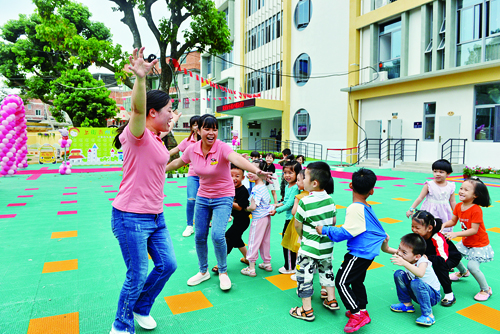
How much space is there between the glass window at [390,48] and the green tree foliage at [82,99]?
17327 mm

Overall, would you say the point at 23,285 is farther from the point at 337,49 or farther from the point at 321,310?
the point at 337,49

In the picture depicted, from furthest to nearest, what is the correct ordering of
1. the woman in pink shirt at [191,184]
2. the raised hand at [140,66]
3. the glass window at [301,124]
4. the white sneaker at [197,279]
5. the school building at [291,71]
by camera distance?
the glass window at [301,124], the school building at [291,71], the woman in pink shirt at [191,184], the white sneaker at [197,279], the raised hand at [140,66]

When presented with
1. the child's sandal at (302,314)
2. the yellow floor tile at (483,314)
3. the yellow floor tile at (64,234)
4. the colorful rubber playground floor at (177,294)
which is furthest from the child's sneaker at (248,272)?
the yellow floor tile at (64,234)

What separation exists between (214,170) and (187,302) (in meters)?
1.15

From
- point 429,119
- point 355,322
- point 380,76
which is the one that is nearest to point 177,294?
point 355,322

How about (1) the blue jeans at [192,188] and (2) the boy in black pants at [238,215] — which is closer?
(2) the boy in black pants at [238,215]

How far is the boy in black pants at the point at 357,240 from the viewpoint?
2402 millimetres

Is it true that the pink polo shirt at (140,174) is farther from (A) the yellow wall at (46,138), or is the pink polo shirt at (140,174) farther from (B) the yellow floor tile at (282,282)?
(A) the yellow wall at (46,138)

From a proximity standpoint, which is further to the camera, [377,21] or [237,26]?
[237,26]

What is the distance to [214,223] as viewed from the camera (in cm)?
311

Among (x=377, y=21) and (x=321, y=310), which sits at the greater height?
(x=377, y=21)

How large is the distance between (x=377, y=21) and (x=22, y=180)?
17071 millimetres

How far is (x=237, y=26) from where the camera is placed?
3064 cm

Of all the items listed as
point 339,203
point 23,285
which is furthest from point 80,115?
point 23,285
